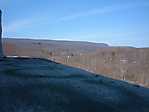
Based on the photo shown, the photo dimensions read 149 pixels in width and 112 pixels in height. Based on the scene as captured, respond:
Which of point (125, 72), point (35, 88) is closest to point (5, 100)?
point (35, 88)

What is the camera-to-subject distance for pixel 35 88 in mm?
2055

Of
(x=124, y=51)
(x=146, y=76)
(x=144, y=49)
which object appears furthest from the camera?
(x=124, y=51)

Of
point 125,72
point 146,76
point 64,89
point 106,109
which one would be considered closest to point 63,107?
point 106,109

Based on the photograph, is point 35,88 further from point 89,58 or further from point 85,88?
point 89,58

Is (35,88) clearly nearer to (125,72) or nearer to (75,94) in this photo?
(75,94)

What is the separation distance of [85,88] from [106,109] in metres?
0.55

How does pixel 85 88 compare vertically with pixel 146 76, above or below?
above

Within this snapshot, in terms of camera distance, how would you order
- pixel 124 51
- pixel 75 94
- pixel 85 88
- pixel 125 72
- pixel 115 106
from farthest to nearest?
1. pixel 124 51
2. pixel 125 72
3. pixel 85 88
4. pixel 75 94
5. pixel 115 106

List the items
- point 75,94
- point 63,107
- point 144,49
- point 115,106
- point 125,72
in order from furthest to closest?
1. point 144,49
2. point 125,72
3. point 75,94
4. point 115,106
5. point 63,107

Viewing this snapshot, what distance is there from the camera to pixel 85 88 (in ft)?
7.45

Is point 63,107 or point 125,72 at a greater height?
point 63,107

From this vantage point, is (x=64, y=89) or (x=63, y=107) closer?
(x=63, y=107)

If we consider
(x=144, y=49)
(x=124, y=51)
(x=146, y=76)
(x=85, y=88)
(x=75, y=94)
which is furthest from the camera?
(x=124, y=51)

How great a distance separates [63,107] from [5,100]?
0.36m
